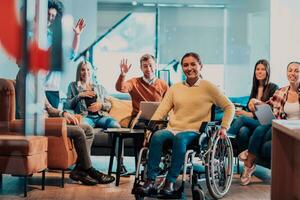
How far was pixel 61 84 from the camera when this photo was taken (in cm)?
587

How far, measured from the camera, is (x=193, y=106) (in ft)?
12.7

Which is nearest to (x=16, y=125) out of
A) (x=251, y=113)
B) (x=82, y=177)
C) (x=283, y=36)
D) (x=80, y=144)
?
(x=80, y=144)

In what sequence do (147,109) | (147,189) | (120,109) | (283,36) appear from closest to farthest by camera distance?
(147,189)
(147,109)
(120,109)
(283,36)

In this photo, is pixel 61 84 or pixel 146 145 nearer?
pixel 146 145

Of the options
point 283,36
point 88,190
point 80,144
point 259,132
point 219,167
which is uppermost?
point 283,36

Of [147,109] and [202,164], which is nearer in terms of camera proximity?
[202,164]

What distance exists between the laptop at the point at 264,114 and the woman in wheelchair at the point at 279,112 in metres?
0.05

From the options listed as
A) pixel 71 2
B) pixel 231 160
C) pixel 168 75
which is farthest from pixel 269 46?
pixel 231 160

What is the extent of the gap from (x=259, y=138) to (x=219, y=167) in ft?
2.62

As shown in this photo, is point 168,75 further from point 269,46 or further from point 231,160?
point 231,160

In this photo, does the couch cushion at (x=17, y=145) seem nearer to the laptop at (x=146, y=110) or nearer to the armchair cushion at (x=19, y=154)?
the armchair cushion at (x=19, y=154)

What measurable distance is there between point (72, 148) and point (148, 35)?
3246 mm

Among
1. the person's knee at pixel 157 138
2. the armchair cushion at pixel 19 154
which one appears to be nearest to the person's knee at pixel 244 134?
the person's knee at pixel 157 138

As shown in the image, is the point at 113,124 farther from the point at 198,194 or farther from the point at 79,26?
the point at 79,26
